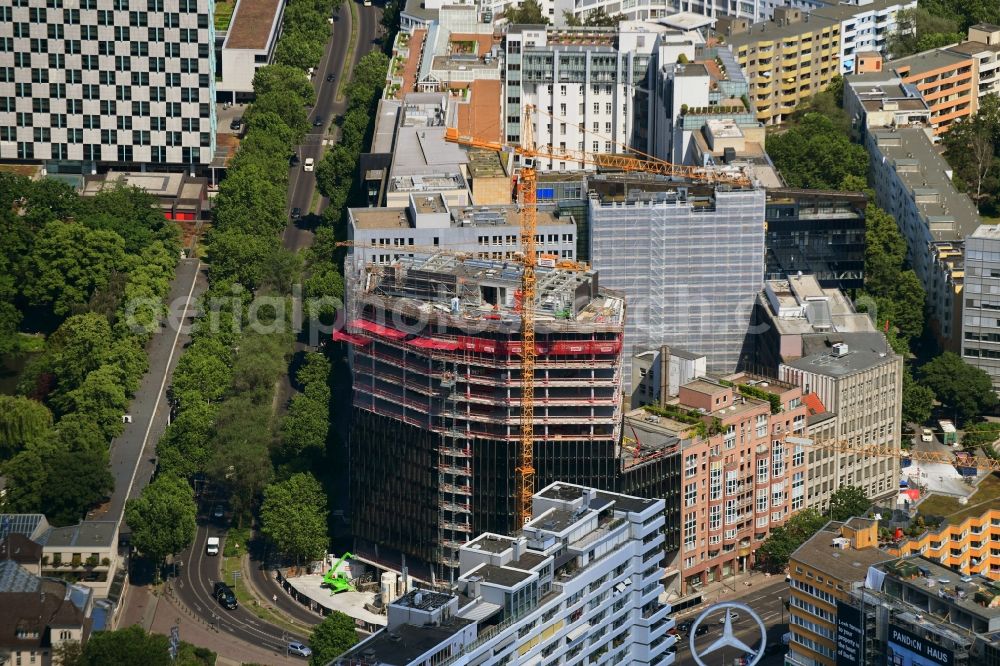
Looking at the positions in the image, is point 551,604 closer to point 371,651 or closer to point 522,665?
point 522,665

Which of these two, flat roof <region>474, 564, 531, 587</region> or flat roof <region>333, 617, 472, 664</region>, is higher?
flat roof <region>474, 564, 531, 587</region>

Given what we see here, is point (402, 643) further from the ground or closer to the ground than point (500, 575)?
closer to the ground

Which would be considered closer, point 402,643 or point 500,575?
point 402,643

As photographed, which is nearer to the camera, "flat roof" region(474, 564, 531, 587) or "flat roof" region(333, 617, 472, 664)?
"flat roof" region(333, 617, 472, 664)

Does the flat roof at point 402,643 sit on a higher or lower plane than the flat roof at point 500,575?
lower

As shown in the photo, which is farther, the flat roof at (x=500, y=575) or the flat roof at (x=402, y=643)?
the flat roof at (x=500, y=575)

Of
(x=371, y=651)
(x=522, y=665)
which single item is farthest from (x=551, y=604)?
(x=371, y=651)
